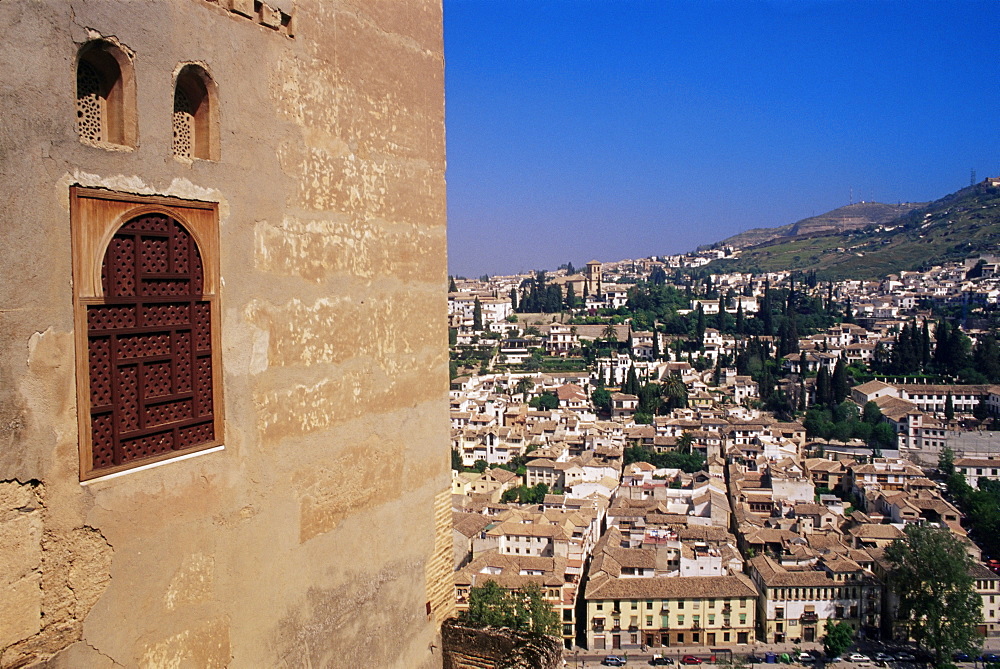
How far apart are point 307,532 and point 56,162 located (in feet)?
2.85

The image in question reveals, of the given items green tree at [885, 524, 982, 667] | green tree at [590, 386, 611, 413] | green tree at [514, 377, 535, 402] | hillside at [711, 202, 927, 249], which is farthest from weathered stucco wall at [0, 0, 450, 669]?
hillside at [711, 202, 927, 249]

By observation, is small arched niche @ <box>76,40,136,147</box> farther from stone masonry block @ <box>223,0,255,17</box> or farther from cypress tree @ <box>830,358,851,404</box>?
cypress tree @ <box>830,358,851,404</box>

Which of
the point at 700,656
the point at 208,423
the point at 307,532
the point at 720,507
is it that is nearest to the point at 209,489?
the point at 208,423

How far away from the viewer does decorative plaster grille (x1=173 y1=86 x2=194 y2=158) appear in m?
1.43

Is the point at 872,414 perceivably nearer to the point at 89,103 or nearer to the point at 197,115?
the point at 197,115

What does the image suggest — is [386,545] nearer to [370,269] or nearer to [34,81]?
[370,269]

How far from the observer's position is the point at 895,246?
7350cm

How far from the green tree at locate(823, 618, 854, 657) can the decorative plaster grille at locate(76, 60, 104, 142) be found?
14458 millimetres

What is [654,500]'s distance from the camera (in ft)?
62.4

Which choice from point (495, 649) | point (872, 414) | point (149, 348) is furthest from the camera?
point (872, 414)

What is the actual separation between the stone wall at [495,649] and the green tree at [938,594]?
44.8ft

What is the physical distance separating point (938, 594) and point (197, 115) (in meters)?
15.1

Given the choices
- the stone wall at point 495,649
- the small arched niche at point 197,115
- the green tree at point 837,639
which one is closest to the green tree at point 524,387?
the green tree at point 837,639

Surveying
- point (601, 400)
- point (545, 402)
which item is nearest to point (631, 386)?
point (601, 400)
